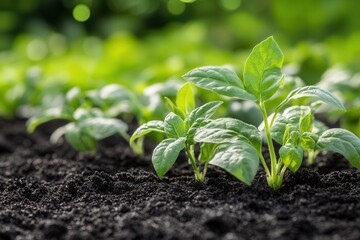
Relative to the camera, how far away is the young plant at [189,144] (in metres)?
1.75

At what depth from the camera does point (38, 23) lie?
703cm

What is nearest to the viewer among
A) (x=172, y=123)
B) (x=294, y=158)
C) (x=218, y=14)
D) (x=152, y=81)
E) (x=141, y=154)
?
(x=294, y=158)

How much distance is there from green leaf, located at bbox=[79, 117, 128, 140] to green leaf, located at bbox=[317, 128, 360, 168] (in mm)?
855

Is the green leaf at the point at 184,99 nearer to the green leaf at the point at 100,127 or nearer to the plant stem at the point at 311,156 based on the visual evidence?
the green leaf at the point at 100,127

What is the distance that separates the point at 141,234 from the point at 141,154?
106 centimetres

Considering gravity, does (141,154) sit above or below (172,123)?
below

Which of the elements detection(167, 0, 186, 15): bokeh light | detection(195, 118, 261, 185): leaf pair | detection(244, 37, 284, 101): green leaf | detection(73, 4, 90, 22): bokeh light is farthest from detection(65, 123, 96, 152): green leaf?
detection(167, 0, 186, 15): bokeh light

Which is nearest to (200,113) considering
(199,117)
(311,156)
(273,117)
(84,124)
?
(199,117)

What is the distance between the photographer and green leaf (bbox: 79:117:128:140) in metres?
2.42

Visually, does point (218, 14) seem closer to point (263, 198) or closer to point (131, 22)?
point (131, 22)

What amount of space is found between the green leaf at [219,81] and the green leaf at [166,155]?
187 millimetres

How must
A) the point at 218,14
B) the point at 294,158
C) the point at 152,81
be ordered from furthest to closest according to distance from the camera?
the point at 218,14, the point at 152,81, the point at 294,158

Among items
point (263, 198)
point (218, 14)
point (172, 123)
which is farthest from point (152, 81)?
point (218, 14)

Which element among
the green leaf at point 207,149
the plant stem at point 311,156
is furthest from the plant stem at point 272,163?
the plant stem at point 311,156
